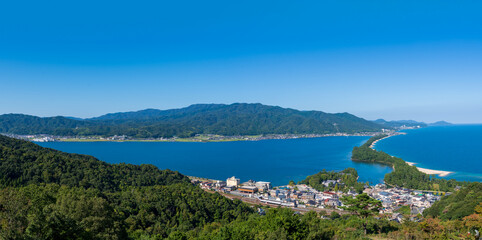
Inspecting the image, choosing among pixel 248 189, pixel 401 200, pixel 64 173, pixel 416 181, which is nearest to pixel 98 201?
pixel 64 173

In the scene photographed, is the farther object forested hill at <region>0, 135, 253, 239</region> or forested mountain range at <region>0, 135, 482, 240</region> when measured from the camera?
forested mountain range at <region>0, 135, 482, 240</region>

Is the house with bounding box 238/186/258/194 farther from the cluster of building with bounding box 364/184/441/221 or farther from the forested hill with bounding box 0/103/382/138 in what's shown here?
the forested hill with bounding box 0/103/382/138

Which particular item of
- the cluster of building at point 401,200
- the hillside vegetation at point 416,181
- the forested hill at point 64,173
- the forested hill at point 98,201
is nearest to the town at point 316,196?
the cluster of building at point 401,200

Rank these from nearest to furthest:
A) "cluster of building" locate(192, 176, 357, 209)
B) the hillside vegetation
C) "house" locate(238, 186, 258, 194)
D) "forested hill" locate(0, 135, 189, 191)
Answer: "forested hill" locate(0, 135, 189, 191) < "cluster of building" locate(192, 176, 357, 209) < the hillside vegetation < "house" locate(238, 186, 258, 194)

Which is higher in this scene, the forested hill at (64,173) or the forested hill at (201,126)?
the forested hill at (201,126)

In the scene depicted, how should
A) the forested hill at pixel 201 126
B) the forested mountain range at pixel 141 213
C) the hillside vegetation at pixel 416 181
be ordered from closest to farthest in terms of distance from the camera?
the forested mountain range at pixel 141 213, the hillside vegetation at pixel 416 181, the forested hill at pixel 201 126

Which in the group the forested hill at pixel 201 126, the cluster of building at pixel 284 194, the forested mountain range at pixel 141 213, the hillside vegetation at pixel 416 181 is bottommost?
the cluster of building at pixel 284 194

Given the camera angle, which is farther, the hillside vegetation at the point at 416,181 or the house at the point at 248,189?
the house at the point at 248,189

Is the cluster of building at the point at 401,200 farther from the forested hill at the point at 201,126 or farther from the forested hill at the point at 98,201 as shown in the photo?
the forested hill at the point at 201,126

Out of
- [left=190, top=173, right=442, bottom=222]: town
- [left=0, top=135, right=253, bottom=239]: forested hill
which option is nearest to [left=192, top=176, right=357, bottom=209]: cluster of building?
[left=190, top=173, right=442, bottom=222]: town
